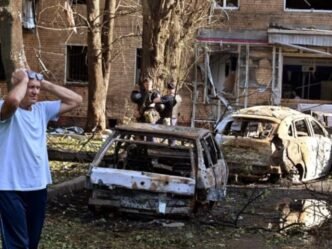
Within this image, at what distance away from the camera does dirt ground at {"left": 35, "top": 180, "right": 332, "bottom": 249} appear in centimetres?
783

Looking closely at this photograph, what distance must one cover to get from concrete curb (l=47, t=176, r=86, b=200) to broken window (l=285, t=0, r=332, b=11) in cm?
1597

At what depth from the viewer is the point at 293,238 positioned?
8.49 metres

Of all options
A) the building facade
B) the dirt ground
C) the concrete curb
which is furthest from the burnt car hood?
the building facade

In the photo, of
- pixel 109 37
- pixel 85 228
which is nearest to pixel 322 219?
pixel 85 228

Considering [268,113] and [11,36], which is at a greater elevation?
[11,36]

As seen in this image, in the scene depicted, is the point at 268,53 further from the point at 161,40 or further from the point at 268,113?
the point at 268,113

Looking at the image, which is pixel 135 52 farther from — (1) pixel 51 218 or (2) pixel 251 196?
(1) pixel 51 218

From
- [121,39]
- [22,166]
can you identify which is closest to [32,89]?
[22,166]

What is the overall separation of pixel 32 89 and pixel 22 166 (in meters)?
0.56

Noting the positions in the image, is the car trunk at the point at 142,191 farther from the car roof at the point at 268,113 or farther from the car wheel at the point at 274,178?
the car roof at the point at 268,113

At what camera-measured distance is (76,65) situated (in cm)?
2697

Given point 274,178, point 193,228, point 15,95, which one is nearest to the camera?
point 15,95

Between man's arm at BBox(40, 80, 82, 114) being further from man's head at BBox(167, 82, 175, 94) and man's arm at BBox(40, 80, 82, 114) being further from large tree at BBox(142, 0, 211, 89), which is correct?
man's head at BBox(167, 82, 175, 94)

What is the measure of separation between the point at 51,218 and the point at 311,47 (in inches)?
698
